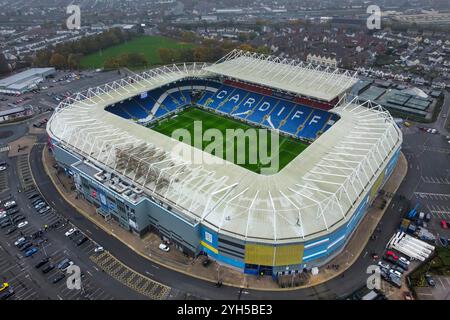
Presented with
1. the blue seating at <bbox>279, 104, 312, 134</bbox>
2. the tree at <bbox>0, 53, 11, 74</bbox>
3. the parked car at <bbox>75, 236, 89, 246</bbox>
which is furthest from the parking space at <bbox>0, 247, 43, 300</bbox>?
the tree at <bbox>0, 53, 11, 74</bbox>

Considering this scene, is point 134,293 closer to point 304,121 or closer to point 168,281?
point 168,281

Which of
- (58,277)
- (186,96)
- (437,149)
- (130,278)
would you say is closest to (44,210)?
(58,277)

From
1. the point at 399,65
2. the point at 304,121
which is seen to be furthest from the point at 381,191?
the point at 399,65

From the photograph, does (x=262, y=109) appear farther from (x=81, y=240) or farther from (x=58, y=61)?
(x=58, y=61)

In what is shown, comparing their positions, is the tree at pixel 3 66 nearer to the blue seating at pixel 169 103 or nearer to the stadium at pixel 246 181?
the stadium at pixel 246 181

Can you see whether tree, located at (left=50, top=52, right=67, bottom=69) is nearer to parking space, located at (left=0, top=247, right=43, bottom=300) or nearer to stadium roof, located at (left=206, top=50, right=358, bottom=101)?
stadium roof, located at (left=206, top=50, right=358, bottom=101)

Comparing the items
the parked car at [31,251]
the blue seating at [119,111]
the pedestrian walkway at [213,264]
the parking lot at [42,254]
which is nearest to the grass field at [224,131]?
the blue seating at [119,111]
